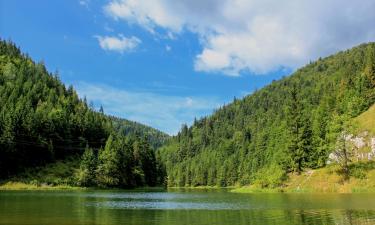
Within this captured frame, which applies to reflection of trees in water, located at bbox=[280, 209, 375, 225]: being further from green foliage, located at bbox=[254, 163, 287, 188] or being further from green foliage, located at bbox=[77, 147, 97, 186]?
green foliage, located at bbox=[77, 147, 97, 186]

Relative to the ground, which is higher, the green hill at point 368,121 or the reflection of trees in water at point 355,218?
the green hill at point 368,121

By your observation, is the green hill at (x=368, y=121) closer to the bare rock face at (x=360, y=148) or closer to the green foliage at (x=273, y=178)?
the bare rock face at (x=360, y=148)

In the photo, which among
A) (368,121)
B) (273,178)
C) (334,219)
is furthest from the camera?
(368,121)

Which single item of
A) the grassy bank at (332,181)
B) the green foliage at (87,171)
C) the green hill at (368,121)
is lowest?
the grassy bank at (332,181)

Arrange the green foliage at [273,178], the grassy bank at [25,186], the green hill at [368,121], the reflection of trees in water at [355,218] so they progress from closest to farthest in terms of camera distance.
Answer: the reflection of trees in water at [355,218] < the green foliage at [273,178] < the green hill at [368,121] < the grassy bank at [25,186]

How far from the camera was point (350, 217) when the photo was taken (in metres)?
42.3

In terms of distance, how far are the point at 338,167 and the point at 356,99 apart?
155 ft

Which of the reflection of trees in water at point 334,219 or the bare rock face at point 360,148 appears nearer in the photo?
the reflection of trees in water at point 334,219

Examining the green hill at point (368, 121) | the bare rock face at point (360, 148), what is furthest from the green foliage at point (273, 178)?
the green hill at point (368, 121)

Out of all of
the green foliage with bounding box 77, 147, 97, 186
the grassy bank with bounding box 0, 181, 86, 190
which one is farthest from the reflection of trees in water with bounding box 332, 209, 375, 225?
the green foliage with bounding box 77, 147, 97, 186

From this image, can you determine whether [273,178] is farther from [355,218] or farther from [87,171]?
[355,218]

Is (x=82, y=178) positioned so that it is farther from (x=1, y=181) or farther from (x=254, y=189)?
(x=254, y=189)

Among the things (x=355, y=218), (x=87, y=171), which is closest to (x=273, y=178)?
(x=87, y=171)

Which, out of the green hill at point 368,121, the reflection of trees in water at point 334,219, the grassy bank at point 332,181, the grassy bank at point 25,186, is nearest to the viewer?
the reflection of trees in water at point 334,219
